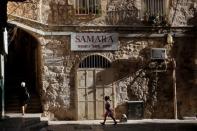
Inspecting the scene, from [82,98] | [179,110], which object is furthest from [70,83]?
[179,110]

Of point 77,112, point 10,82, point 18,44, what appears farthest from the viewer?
point 18,44

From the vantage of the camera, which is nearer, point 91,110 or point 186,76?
point 91,110

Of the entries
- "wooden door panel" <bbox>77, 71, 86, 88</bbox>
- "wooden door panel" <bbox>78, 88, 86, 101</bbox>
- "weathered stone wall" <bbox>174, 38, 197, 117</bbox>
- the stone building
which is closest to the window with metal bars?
the stone building

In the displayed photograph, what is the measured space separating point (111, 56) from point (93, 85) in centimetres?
151

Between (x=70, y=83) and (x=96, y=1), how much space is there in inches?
147

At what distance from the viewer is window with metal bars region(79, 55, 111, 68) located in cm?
2255

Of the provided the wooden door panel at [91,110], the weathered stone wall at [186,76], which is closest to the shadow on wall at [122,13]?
the weathered stone wall at [186,76]

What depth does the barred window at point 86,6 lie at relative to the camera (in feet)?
73.5

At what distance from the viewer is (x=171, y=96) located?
75.4 ft

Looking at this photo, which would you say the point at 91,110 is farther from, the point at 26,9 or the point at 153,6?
the point at 153,6

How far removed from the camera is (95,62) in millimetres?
22609

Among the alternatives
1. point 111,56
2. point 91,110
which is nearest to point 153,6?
point 111,56

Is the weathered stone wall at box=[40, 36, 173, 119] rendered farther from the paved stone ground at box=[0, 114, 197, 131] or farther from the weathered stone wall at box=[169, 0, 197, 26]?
the weathered stone wall at box=[169, 0, 197, 26]

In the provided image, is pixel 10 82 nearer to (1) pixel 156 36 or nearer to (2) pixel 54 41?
(2) pixel 54 41
